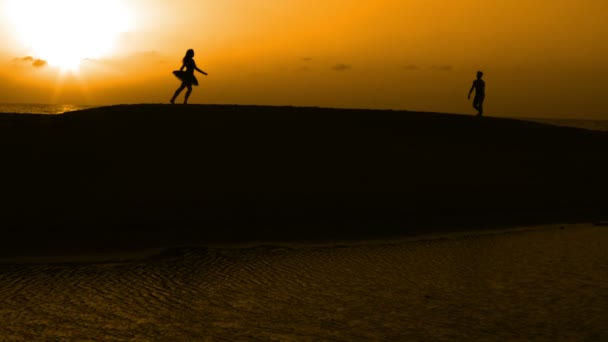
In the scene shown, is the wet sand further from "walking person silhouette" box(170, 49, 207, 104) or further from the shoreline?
"walking person silhouette" box(170, 49, 207, 104)

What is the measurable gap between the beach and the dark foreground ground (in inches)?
2.6

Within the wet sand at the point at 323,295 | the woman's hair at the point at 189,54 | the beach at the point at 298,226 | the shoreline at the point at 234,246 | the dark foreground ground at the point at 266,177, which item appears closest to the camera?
the wet sand at the point at 323,295

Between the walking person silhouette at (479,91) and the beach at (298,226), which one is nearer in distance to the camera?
the beach at (298,226)

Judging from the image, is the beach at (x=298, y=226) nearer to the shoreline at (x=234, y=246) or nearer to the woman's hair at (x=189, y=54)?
the shoreline at (x=234, y=246)

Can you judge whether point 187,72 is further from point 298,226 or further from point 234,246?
point 234,246

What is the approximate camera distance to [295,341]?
6.54m

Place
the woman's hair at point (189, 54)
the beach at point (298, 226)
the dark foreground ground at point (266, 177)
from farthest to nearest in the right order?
the woman's hair at point (189, 54) < the dark foreground ground at point (266, 177) < the beach at point (298, 226)

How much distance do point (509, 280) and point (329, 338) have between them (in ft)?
11.4

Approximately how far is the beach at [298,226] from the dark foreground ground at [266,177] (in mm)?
67

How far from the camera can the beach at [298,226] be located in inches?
292

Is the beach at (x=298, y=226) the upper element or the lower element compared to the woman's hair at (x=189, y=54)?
lower

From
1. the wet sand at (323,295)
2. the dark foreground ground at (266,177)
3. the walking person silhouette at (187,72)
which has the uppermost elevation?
the walking person silhouette at (187,72)

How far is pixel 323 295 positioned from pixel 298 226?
16.1ft

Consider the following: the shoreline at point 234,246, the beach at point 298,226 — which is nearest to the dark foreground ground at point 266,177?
the beach at point 298,226
